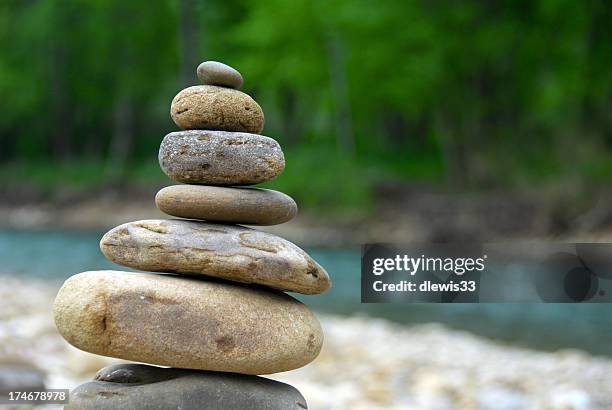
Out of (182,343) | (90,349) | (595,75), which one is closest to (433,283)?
(182,343)

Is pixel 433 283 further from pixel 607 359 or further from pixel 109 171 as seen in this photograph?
pixel 109 171

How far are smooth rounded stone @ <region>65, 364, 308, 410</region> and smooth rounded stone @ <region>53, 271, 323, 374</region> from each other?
191 mm

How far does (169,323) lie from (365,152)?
3367 centimetres

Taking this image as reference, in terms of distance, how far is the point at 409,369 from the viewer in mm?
10148

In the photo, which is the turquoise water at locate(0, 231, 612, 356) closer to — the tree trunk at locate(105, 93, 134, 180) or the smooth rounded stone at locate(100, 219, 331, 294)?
the smooth rounded stone at locate(100, 219, 331, 294)

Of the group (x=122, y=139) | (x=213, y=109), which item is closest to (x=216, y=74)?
(x=213, y=109)

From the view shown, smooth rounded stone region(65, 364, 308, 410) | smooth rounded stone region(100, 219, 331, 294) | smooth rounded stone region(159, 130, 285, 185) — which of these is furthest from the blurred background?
smooth rounded stone region(159, 130, 285, 185)

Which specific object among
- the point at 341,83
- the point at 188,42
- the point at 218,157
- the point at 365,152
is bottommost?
the point at 218,157

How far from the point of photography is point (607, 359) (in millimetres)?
11062

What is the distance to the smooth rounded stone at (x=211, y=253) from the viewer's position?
16.5ft

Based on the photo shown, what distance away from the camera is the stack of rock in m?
4.82

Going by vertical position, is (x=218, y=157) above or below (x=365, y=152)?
below

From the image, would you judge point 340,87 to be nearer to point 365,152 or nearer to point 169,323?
point 365,152

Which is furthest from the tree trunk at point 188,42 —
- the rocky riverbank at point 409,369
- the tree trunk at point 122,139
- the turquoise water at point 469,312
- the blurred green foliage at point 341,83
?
the tree trunk at point 122,139
